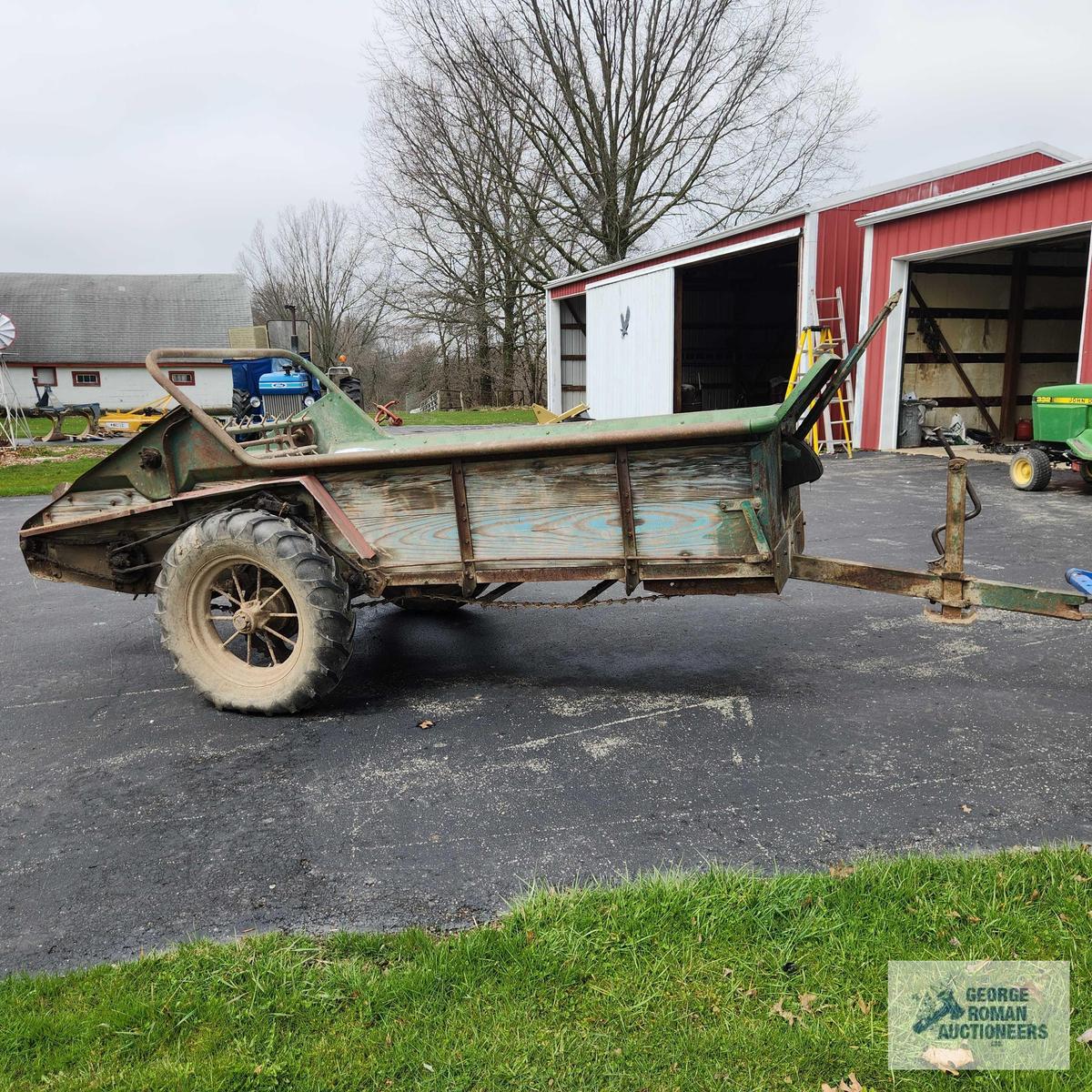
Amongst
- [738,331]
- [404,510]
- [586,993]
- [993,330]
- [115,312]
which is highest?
[115,312]

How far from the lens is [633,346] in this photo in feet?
64.0

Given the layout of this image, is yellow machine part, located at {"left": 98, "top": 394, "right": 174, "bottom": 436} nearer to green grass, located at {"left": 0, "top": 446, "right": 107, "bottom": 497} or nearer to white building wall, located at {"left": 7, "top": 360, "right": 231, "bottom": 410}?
green grass, located at {"left": 0, "top": 446, "right": 107, "bottom": 497}

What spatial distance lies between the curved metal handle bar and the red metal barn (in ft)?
33.4

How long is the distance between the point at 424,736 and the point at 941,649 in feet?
9.54

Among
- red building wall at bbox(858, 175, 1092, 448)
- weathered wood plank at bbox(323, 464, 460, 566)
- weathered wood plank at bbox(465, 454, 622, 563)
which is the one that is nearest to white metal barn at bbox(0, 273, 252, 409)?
red building wall at bbox(858, 175, 1092, 448)

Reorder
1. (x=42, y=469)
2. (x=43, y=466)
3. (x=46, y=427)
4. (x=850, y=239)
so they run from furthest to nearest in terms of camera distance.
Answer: (x=46, y=427)
(x=43, y=466)
(x=42, y=469)
(x=850, y=239)

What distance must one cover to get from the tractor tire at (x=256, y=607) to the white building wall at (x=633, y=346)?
48.9 feet

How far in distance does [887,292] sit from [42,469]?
1438 cm

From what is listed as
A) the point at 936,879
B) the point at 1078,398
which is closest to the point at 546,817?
the point at 936,879

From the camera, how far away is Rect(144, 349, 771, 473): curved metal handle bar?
3.59 metres

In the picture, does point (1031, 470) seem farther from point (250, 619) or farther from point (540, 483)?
point (250, 619)

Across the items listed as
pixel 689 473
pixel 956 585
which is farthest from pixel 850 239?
pixel 689 473

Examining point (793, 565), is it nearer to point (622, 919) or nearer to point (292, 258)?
point (622, 919)

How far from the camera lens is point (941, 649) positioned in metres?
4.89
